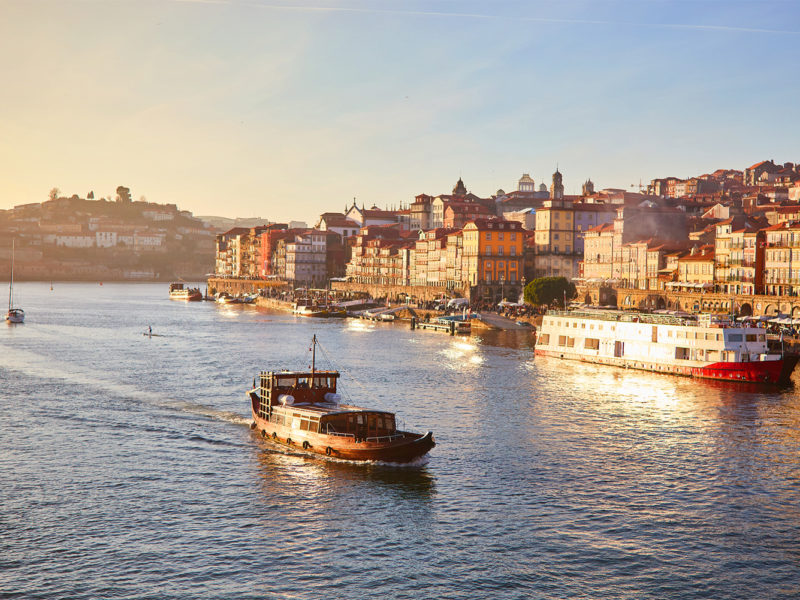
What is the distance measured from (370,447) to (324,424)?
9.91ft

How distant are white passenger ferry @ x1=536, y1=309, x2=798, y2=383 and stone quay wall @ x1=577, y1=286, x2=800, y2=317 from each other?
18367 mm

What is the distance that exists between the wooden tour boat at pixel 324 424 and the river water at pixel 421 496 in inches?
31.4

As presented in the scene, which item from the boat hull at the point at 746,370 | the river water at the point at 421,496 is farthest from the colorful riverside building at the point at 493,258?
the river water at the point at 421,496

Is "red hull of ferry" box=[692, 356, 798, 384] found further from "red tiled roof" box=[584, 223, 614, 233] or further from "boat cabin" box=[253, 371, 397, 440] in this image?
"red tiled roof" box=[584, 223, 614, 233]

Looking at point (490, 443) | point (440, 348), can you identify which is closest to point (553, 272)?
point (440, 348)

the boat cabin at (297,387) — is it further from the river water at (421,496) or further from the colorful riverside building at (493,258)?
the colorful riverside building at (493,258)

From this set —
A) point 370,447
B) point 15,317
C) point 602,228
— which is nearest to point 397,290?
point 602,228

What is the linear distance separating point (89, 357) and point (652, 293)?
64.9 m

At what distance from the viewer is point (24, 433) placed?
48.4 m

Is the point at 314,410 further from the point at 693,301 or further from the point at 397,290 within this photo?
the point at 397,290

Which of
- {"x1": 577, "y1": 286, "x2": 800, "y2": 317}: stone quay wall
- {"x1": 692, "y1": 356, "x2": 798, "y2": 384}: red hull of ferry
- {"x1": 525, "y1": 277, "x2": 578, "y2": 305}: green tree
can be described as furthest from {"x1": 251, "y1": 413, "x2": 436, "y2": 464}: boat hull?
{"x1": 525, "y1": 277, "x2": 578, "y2": 305}: green tree

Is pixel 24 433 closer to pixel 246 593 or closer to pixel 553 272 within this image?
pixel 246 593

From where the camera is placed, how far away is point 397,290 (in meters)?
167

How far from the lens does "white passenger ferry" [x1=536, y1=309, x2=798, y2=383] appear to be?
6631 cm
